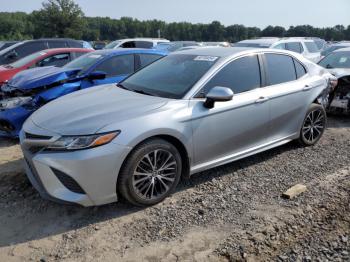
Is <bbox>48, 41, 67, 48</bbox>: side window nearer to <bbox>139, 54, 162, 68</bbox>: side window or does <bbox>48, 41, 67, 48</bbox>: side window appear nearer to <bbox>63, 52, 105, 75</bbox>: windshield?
<bbox>63, 52, 105, 75</bbox>: windshield

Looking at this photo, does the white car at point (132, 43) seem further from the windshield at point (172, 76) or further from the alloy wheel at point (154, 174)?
the alloy wheel at point (154, 174)

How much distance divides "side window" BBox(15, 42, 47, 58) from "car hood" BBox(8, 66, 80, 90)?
193 inches

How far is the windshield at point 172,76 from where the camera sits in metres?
→ 4.11

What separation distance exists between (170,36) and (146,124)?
75153 mm

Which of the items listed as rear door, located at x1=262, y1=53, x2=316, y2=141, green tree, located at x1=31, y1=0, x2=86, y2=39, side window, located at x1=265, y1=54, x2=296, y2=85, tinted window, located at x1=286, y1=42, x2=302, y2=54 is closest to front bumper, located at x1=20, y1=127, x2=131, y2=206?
rear door, located at x1=262, y1=53, x2=316, y2=141

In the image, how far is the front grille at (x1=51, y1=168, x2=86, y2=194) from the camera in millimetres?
3293

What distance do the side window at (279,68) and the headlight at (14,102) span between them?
384cm


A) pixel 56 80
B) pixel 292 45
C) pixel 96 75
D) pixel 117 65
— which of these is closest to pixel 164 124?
pixel 96 75

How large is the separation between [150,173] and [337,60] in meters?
6.43

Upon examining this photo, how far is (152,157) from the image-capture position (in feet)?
12.0

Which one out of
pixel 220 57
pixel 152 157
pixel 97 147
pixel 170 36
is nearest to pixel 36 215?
pixel 97 147

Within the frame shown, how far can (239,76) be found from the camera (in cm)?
441

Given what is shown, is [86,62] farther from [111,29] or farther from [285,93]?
[111,29]

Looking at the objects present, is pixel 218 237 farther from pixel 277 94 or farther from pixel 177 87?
pixel 277 94
